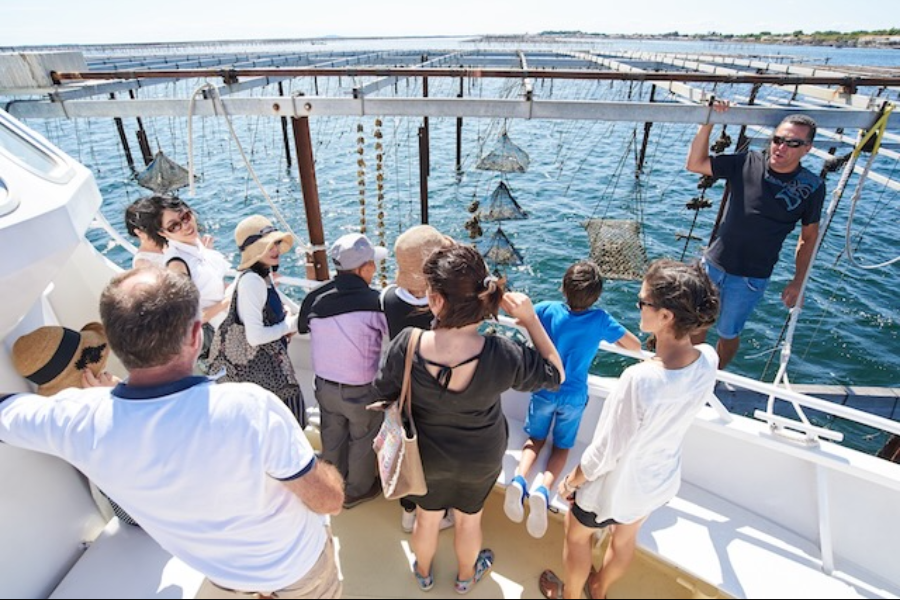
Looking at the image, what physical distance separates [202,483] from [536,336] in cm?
113

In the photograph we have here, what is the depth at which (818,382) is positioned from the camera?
666cm

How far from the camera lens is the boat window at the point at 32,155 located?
1.85m

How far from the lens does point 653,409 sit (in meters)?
1.53

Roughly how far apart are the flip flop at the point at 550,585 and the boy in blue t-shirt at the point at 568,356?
1.09 ft

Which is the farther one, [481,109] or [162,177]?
[162,177]

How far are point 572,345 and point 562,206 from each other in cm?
1083

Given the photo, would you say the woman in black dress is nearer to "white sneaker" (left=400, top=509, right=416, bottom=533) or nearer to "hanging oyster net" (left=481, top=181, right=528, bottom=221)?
"white sneaker" (left=400, top=509, right=416, bottom=533)

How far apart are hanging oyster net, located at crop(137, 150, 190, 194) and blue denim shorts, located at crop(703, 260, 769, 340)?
10.3 m

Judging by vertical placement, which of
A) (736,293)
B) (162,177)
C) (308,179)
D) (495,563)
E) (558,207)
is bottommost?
(558,207)

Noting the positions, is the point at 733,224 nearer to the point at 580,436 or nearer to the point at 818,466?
the point at 818,466

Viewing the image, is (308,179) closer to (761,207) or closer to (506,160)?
(761,207)

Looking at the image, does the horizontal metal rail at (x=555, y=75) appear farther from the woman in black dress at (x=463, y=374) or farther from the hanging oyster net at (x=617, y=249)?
the hanging oyster net at (x=617, y=249)

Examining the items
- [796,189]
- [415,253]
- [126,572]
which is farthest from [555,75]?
[126,572]

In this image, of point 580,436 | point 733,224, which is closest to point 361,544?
point 580,436
